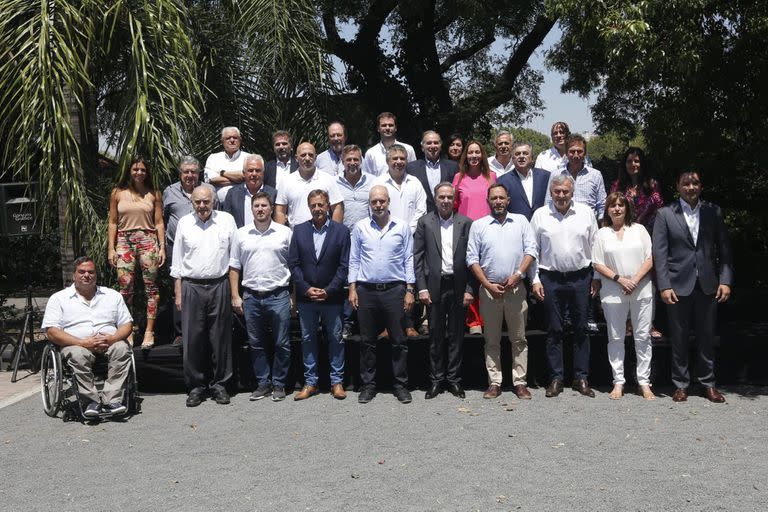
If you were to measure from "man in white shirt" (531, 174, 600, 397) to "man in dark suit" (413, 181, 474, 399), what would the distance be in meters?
0.67

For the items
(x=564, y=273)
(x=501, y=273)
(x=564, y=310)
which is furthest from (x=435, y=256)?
(x=564, y=310)

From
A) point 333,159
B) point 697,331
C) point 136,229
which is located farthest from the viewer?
point 333,159

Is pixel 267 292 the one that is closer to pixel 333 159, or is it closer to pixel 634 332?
pixel 333 159


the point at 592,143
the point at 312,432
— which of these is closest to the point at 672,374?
the point at 312,432

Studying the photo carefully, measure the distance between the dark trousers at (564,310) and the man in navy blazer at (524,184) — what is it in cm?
78

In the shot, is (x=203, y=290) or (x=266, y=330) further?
(x=266, y=330)

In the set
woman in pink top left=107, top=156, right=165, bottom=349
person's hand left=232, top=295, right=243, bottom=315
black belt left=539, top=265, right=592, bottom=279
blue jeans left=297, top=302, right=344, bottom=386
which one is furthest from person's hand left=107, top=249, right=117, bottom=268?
black belt left=539, top=265, right=592, bottom=279

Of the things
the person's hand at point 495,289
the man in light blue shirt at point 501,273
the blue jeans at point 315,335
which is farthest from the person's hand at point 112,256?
the person's hand at point 495,289

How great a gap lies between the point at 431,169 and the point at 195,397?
3134 millimetres

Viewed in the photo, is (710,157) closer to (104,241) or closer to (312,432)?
(312,432)

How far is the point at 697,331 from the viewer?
7125 mm

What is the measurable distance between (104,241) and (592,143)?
65.7 meters

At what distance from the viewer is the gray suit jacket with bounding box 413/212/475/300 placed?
7.21 metres

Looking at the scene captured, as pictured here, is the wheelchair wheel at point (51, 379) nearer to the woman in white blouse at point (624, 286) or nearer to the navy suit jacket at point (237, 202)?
the navy suit jacket at point (237, 202)
